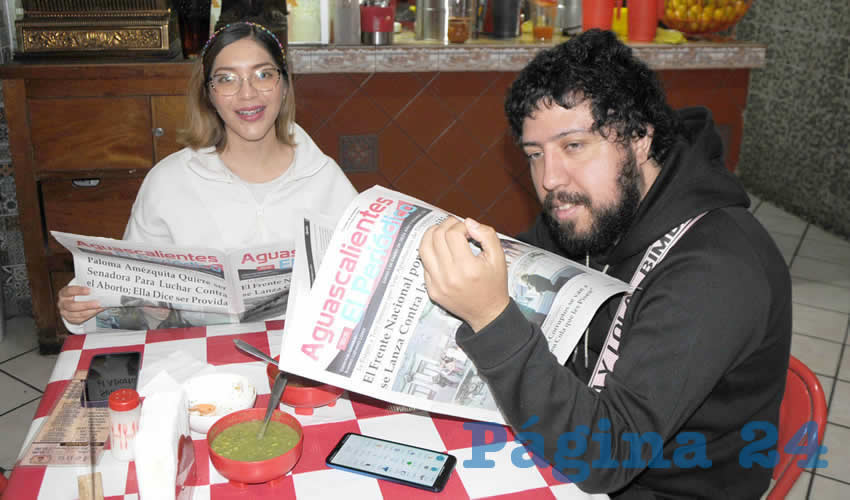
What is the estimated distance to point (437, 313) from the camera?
1083 millimetres

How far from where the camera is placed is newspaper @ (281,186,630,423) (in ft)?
3.40

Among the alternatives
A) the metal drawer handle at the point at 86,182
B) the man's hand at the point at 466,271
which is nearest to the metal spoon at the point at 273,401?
the man's hand at the point at 466,271

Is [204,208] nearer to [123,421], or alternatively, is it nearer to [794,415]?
[123,421]

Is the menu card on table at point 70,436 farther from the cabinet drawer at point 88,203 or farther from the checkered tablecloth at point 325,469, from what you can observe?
the cabinet drawer at point 88,203

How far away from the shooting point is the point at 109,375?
4.30 feet

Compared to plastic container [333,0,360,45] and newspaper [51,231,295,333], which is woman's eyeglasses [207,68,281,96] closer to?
newspaper [51,231,295,333]

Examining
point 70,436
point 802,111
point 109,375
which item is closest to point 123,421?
point 70,436

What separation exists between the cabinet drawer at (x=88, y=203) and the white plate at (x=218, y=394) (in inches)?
63.2

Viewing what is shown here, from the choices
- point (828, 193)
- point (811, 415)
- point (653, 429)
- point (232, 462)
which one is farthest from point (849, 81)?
point (232, 462)

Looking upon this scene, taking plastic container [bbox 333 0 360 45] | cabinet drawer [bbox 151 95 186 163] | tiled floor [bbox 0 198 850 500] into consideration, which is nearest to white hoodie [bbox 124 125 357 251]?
cabinet drawer [bbox 151 95 186 163]

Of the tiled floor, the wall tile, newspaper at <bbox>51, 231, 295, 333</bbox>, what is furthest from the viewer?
the wall tile

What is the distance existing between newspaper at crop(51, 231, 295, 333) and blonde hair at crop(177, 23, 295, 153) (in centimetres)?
58

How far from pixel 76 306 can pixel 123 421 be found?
19.8 inches

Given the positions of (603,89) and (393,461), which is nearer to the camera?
(393,461)
